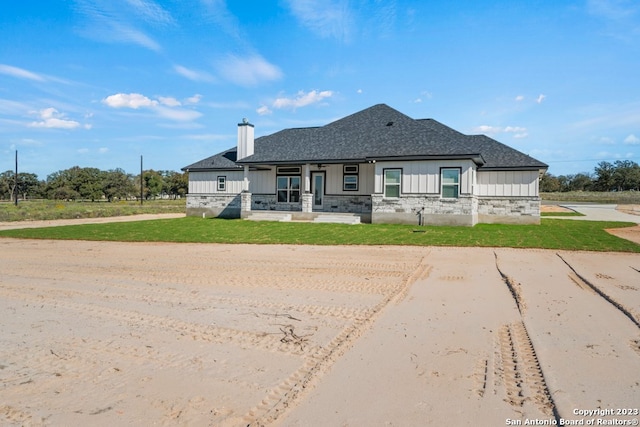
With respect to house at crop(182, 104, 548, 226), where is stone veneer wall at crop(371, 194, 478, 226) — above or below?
below

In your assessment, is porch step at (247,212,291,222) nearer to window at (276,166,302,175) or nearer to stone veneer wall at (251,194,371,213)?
stone veneer wall at (251,194,371,213)

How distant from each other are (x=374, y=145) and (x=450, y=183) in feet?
16.3

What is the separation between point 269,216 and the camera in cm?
2414

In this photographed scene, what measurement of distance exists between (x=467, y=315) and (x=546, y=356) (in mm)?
1560

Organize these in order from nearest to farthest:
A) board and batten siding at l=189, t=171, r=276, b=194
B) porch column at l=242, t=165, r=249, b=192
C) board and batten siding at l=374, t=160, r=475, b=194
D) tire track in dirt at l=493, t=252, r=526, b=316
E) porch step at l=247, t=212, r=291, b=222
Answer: tire track in dirt at l=493, t=252, r=526, b=316, board and batten siding at l=374, t=160, r=475, b=194, porch step at l=247, t=212, r=291, b=222, porch column at l=242, t=165, r=249, b=192, board and batten siding at l=189, t=171, r=276, b=194

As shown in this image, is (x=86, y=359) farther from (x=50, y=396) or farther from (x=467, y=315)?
(x=467, y=315)

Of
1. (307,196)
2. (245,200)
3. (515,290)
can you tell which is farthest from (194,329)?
(245,200)

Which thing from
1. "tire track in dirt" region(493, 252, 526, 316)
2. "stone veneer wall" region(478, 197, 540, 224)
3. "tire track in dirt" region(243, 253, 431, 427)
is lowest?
"tire track in dirt" region(243, 253, 431, 427)

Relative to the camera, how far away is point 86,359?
13.9 ft

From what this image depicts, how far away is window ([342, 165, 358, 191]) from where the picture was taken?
2418 cm

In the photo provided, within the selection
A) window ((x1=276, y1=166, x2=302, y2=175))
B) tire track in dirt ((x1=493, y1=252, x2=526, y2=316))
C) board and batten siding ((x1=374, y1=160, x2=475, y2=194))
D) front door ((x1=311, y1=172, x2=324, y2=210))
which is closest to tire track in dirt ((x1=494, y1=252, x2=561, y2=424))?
tire track in dirt ((x1=493, y1=252, x2=526, y2=316))

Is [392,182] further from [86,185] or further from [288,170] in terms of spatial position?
[86,185]

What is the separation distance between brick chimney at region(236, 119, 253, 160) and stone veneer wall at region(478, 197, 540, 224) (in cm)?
1448

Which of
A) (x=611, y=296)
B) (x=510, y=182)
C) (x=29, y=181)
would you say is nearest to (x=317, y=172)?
(x=510, y=182)
